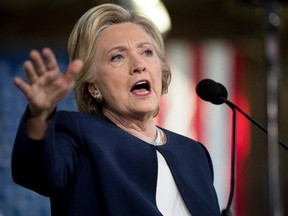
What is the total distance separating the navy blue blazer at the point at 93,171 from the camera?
60.2 inches

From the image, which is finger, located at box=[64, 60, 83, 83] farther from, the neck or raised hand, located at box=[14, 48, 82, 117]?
the neck

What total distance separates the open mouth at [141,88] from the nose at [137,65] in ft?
0.09

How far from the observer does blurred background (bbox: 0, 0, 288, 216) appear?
162 inches

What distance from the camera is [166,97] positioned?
4516mm

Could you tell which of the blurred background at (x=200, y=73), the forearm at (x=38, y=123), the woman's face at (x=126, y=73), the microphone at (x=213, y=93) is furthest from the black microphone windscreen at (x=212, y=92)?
the blurred background at (x=200, y=73)

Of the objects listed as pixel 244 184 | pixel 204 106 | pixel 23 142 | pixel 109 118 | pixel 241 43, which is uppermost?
pixel 241 43

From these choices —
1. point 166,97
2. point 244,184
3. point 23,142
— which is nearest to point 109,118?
point 23,142

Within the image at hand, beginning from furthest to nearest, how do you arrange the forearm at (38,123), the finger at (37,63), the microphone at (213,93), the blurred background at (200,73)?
the blurred background at (200,73) < the microphone at (213,93) < the forearm at (38,123) < the finger at (37,63)

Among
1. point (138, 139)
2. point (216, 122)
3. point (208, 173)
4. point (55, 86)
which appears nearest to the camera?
Result: point (55, 86)

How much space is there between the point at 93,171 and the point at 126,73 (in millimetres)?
281

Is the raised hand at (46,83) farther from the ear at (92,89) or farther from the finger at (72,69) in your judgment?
the ear at (92,89)

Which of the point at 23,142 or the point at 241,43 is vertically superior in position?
the point at 241,43

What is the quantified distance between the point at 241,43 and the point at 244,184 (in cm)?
84

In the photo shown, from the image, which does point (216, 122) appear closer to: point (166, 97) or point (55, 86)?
point (166, 97)
